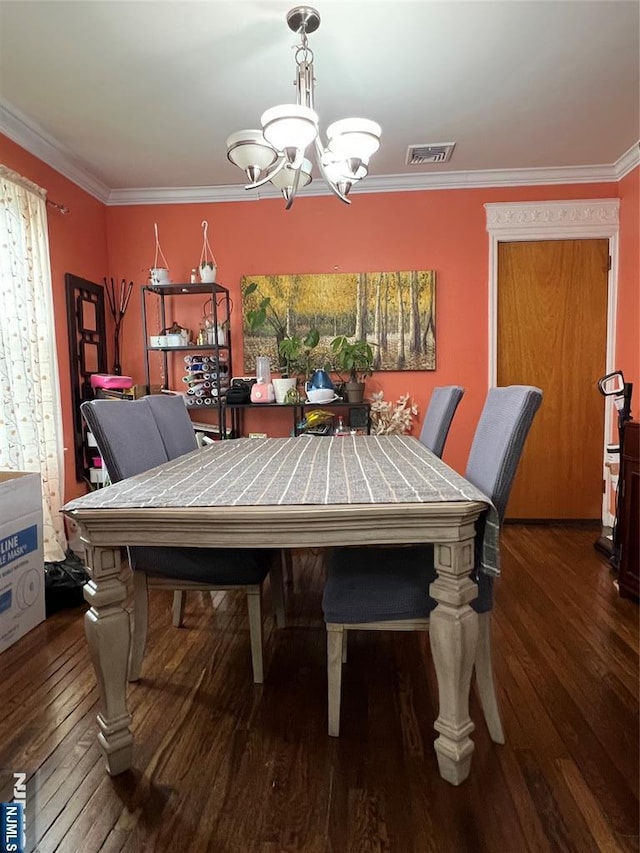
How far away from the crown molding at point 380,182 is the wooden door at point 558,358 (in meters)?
0.44

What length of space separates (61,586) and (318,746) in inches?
60.2

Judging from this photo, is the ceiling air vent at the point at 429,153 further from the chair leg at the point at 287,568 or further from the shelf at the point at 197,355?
the chair leg at the point at 287,568

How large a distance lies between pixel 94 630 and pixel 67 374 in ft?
7.56

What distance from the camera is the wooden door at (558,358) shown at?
3436 mm

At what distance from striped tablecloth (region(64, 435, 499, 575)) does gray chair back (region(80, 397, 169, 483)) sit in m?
0.11

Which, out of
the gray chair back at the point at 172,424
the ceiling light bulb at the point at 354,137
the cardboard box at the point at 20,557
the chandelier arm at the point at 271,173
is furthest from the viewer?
the gray chair back at the point at 172,424

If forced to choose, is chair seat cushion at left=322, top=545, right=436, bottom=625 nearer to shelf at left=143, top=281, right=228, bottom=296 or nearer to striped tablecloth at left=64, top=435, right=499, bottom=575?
striped tablecloth at left=64, top=435, right=499, bottom=575


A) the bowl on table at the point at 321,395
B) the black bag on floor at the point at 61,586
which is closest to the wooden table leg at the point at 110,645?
the black bag on floor at the point at 61,586

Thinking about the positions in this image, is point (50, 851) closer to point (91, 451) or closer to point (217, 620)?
point (217, 620)

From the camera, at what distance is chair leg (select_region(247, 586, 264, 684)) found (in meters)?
1.64

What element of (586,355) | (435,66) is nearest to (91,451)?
A: (435,66)

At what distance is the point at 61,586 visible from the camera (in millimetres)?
2322

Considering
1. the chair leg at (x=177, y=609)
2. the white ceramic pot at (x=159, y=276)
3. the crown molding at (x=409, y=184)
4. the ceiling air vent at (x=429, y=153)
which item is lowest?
the chair leg at (x=177, y=609)

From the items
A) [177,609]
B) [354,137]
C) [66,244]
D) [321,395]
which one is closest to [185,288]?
[66,244]
